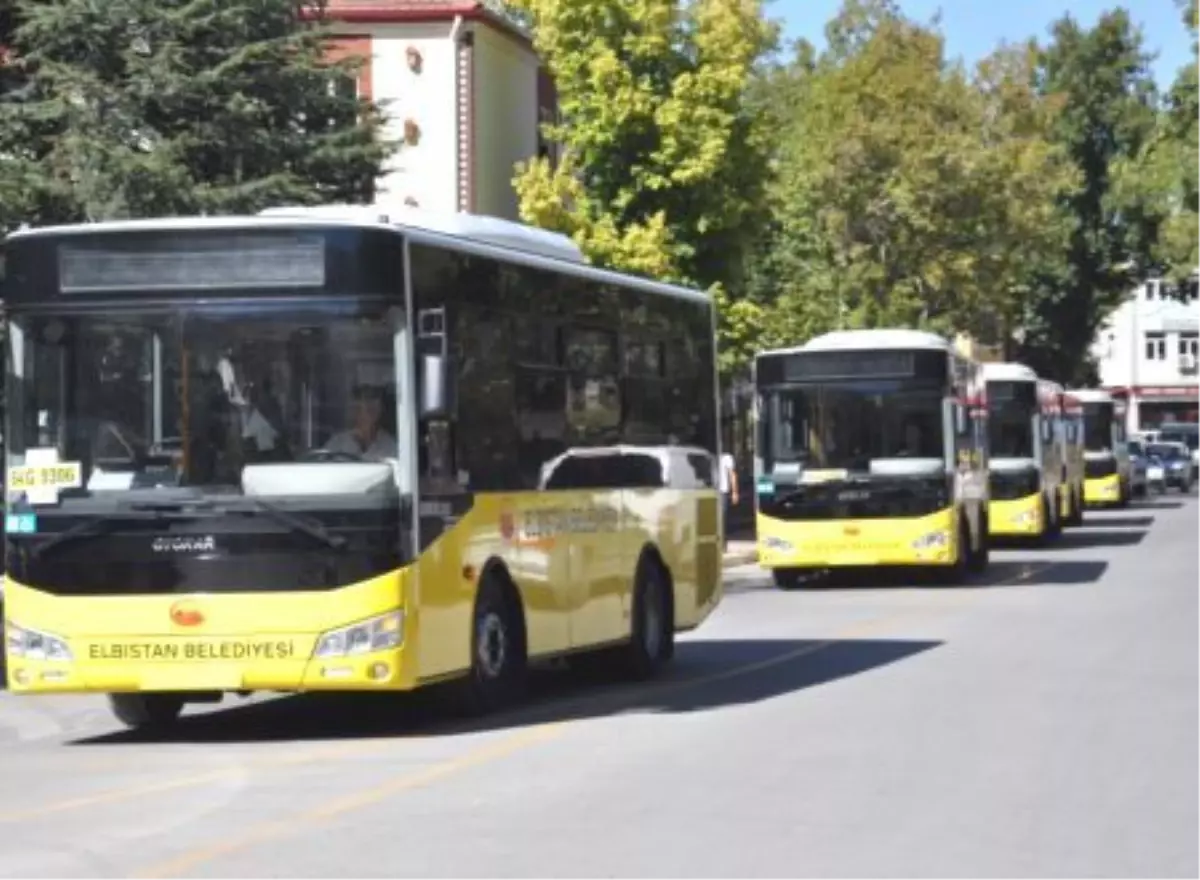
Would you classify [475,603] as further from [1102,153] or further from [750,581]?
[1102,153]

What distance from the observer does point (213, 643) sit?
14.2m

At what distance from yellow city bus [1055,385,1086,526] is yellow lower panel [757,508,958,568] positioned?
18801 millimetres

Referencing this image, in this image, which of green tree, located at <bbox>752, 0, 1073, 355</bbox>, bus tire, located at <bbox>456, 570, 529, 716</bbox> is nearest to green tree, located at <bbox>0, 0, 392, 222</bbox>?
bus tire, located at <bbox>456, 570, 529, 716</bbox>

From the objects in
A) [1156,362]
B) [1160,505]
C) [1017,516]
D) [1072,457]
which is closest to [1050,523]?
[1017,516]

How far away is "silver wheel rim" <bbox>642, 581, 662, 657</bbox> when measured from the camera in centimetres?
1875

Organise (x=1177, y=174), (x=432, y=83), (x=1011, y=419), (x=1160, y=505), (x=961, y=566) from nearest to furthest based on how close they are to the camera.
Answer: (x=961, y=566), (x=1011, y=419), (x=432, y=83), (x=1177, y=174), (x=1160, y=505)

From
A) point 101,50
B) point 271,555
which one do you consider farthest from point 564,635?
point 101,50

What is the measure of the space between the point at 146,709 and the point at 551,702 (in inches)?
109

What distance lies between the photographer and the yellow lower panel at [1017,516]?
138 feet

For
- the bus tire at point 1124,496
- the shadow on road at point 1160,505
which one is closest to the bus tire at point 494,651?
the bus tire at point 1124,496

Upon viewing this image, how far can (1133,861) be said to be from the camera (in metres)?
10.1

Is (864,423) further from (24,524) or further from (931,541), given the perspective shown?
(24,524)

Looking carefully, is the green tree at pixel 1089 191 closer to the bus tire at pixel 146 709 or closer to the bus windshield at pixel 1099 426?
the bus windshield at pixel 1099 426

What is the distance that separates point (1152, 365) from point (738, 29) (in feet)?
313
